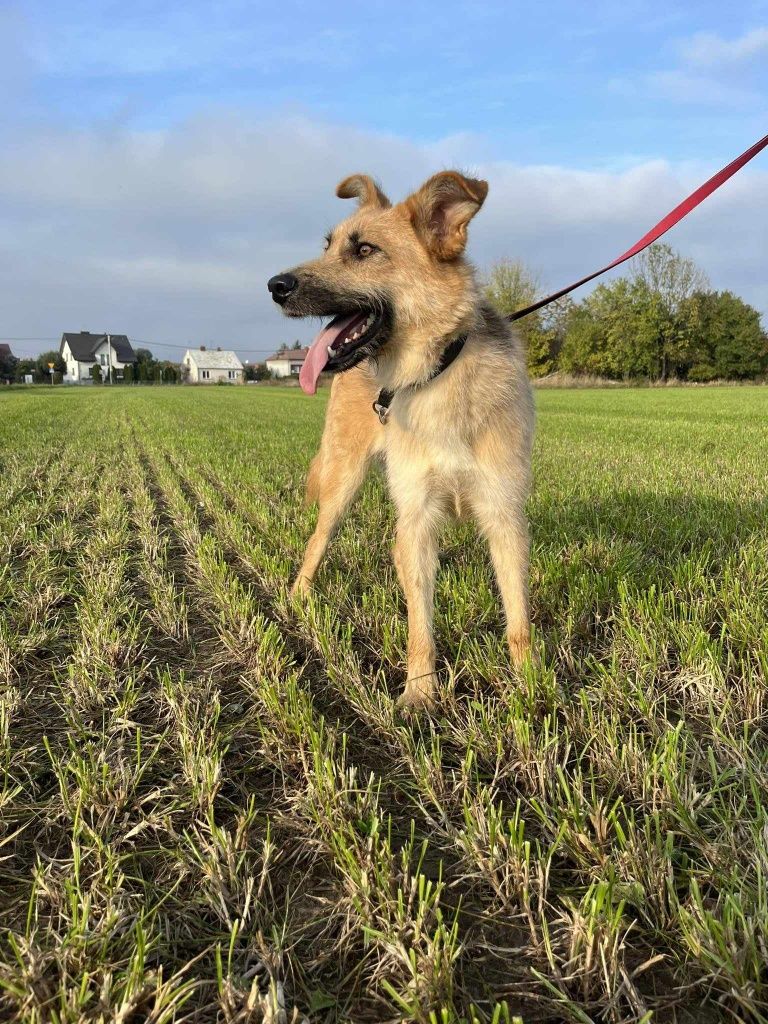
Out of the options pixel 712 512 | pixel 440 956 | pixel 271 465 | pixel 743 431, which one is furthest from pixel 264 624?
pixel 743 431

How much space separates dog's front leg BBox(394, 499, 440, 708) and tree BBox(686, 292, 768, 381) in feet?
236

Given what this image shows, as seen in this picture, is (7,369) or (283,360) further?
(283,360)

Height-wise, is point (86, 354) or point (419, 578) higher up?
point (86, 354)

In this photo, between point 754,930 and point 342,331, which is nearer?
point 754,930

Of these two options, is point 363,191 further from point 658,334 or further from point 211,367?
point 211,367

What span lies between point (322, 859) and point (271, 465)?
7.88 m

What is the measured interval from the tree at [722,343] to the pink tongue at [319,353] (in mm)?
71788

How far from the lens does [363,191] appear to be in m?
3.83

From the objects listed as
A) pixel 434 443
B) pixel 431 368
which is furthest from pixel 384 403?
pixel 434 443

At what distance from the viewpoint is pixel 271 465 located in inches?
368

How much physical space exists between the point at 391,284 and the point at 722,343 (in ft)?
245

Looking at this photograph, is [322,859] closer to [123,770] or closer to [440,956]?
[440,956]

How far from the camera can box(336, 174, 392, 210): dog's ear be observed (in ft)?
12.1

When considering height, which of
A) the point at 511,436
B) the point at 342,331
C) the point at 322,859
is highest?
the point at 342,331
